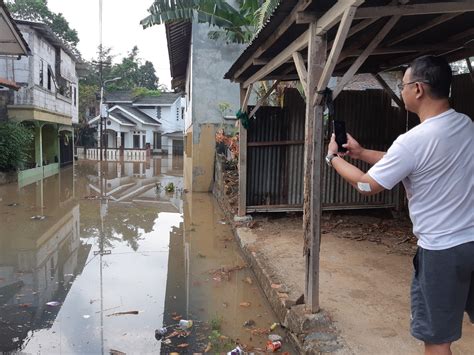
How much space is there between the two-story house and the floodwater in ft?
25.3

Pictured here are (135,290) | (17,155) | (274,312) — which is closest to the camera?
(274,312)

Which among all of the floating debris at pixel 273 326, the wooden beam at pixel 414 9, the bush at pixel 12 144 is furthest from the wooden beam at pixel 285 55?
the bush at pixel 12 144

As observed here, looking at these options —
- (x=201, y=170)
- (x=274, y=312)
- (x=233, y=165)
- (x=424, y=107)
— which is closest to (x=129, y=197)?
(x=201, y=170)

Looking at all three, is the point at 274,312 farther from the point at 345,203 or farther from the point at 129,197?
the point at 129,197

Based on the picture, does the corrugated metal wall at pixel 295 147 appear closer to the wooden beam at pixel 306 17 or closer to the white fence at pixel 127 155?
the wooden beam at pixel 306 17

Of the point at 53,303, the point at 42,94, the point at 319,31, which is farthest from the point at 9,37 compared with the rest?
the point at 319,31

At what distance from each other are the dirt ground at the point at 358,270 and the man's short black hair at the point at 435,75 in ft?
7.18

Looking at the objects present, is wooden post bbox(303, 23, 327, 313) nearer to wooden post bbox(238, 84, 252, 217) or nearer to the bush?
wooden post bbox(238, 84, 252, 217)

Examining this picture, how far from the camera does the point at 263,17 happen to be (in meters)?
9.17

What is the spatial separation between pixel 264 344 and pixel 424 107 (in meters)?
2.85

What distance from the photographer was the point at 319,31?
4.12 meters

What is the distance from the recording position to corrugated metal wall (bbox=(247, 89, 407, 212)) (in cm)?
834

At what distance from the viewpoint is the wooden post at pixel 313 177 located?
404 centimetres

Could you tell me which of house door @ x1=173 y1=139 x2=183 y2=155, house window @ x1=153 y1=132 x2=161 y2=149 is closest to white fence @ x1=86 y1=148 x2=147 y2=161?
house window @ x1=153 y1=132 x2=161 y2=149
